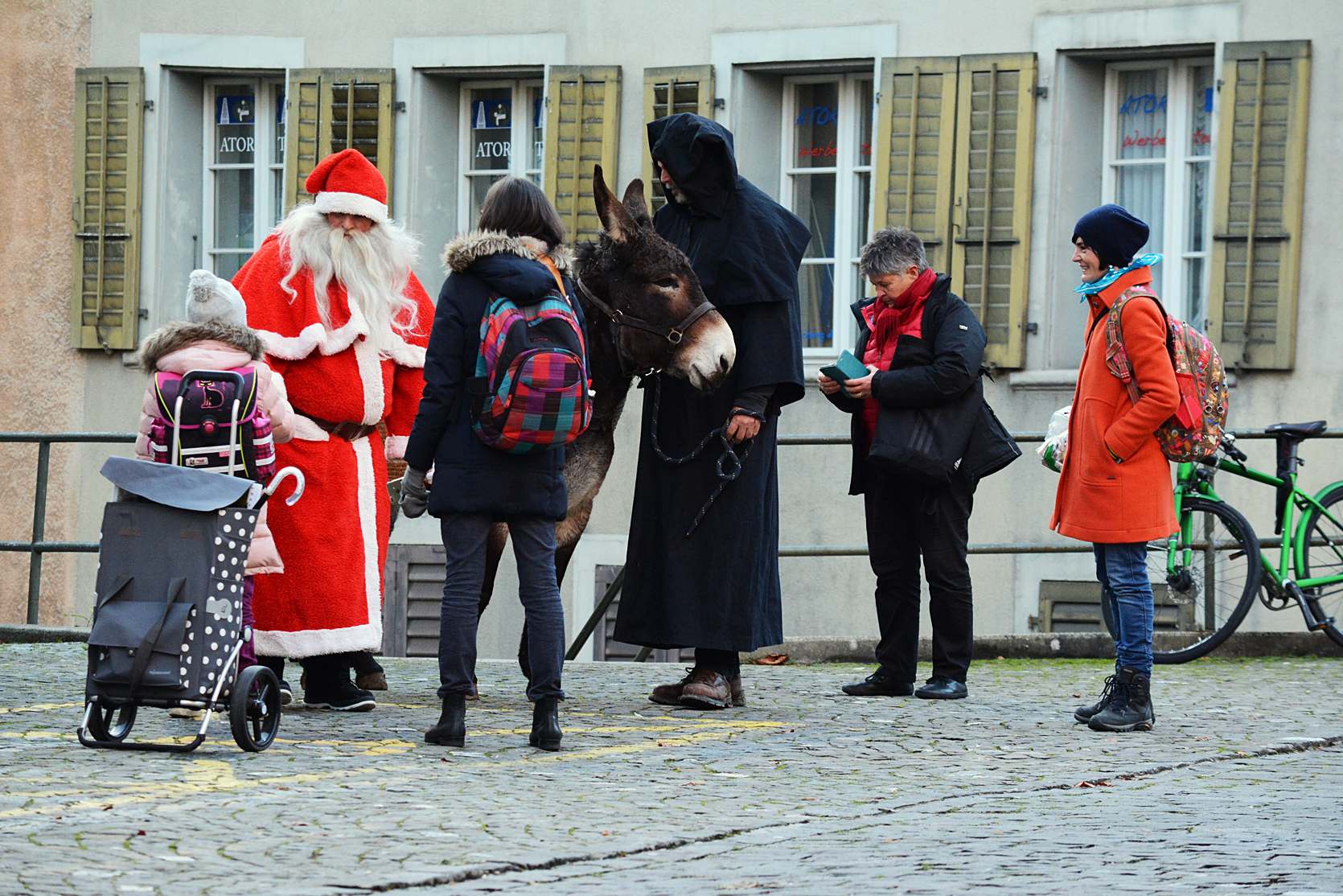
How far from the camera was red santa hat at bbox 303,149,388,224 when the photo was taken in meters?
7.19

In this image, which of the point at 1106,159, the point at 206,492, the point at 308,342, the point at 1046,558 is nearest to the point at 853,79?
the point at 1106,159

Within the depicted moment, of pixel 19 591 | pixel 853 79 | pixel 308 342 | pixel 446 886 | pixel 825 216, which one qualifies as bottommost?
pixel 19 591

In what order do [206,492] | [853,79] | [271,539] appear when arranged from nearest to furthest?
[206,492] → [271,539] → [853,79]

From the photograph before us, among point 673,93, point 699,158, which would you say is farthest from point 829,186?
point 699,158

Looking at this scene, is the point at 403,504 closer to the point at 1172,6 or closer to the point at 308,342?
the point at 308,342

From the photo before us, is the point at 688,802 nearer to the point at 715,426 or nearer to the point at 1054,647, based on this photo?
the point at 715,426

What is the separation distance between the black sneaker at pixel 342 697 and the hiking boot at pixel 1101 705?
2500 millimetres

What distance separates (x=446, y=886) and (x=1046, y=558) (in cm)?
971

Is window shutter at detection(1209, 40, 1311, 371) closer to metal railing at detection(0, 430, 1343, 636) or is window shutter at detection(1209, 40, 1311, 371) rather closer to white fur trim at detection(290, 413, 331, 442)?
metal railing at detection(0, 430, 1343, 636)

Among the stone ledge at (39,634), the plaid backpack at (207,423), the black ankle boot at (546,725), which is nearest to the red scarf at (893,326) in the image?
the black ankle boot at (546,725)

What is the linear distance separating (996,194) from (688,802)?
8868 mm

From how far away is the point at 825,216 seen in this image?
14.6 meters

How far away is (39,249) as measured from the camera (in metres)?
15.7

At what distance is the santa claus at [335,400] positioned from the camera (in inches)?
273
